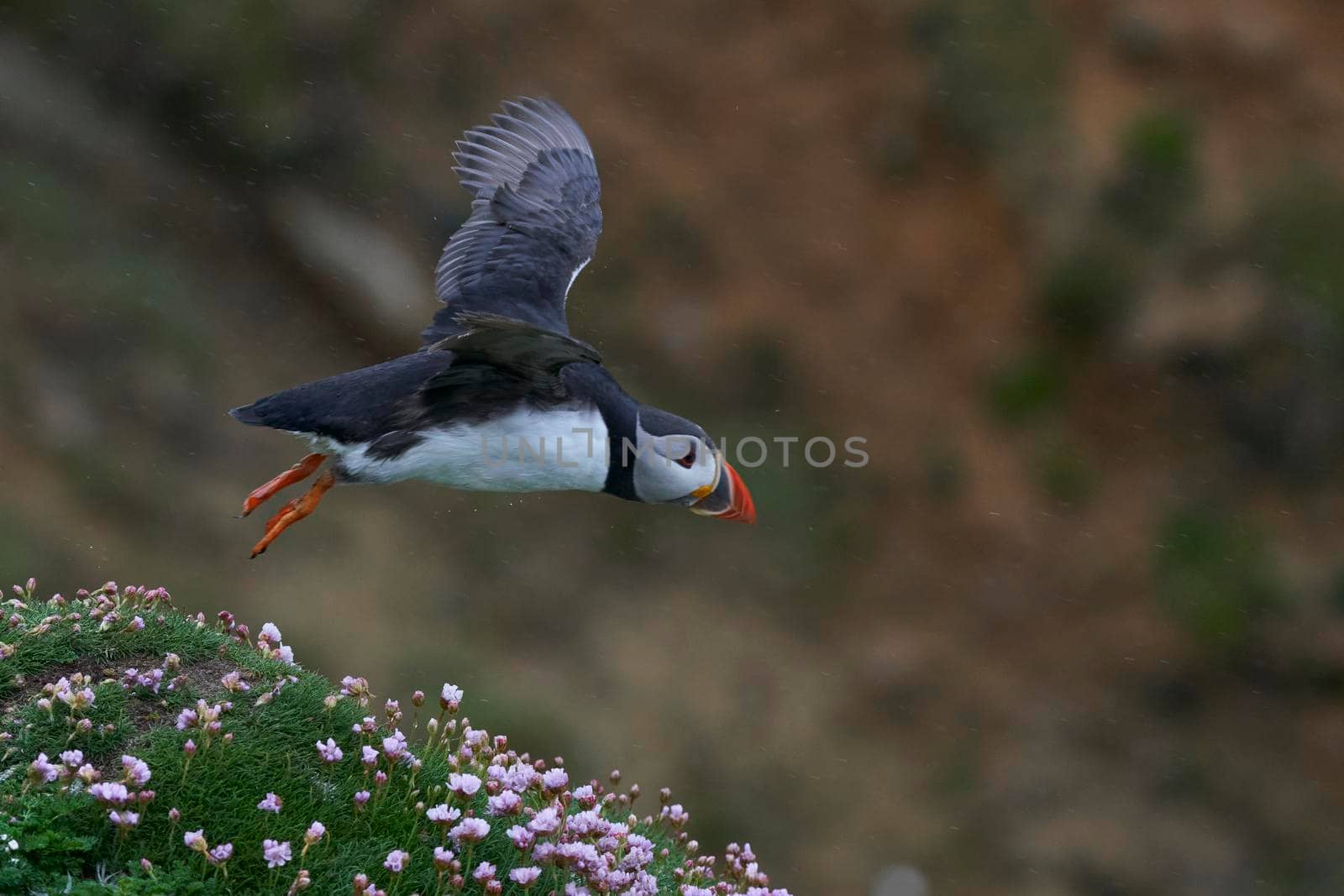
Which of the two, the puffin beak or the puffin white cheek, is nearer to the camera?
the puffin white cheek

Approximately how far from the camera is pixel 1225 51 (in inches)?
669

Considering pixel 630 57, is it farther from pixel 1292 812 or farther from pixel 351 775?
pixel 351 775

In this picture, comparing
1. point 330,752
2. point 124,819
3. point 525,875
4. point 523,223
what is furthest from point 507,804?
point 523,223

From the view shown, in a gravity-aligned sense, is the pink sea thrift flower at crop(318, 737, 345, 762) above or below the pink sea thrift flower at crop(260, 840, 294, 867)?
above

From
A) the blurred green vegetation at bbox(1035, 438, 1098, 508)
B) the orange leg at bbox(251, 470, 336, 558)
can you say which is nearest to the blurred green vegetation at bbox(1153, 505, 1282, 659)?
the blurred green vegetation at bbox(1035, 438, 1098, 508)

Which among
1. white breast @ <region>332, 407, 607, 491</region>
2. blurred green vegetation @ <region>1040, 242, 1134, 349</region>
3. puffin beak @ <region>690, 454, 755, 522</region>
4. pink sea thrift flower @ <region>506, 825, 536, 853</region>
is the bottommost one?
pink sea thrift flower @ <region>506, 825, 536, 853</region>

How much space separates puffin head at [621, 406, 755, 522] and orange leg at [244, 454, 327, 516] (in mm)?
1402

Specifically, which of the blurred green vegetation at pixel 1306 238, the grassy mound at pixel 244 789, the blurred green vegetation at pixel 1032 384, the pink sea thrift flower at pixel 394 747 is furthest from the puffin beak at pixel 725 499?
the blurred green vegetation at pixel 1306 238

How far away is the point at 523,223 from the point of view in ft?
25.4

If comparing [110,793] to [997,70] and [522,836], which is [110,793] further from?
[997,70]

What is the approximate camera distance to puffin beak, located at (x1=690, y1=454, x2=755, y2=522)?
6.45 meters

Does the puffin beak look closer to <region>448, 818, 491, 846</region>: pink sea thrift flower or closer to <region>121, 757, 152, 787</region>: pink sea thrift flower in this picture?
<region>448, 818, 491, 846</region>: pink sea thrift flower

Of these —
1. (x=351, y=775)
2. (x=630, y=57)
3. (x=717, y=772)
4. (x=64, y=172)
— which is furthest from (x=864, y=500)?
(x=351, y=775)

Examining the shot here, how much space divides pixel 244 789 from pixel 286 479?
198 centimetres
